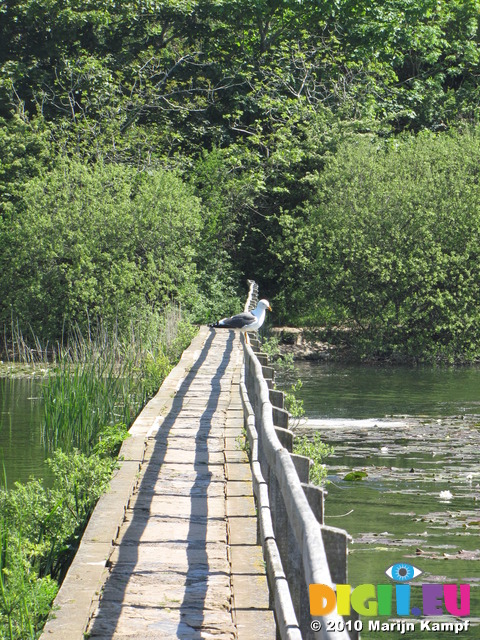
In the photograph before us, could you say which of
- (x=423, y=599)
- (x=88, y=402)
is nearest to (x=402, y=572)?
(x=423, y=599)

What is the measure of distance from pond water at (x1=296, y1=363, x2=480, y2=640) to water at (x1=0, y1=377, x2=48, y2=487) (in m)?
3.87

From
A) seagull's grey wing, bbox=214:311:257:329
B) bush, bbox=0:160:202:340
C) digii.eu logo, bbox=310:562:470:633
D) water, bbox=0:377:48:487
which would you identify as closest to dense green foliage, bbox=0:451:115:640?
water, bbox=0:377:48:487

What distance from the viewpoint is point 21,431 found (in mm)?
18531

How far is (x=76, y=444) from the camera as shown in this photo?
14742 millimetres

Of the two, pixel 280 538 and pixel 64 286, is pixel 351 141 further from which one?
pixel 280 538

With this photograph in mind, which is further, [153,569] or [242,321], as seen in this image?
[242,321]

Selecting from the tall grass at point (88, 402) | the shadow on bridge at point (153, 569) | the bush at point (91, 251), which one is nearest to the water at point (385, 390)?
the tall grass at point (88, 402)

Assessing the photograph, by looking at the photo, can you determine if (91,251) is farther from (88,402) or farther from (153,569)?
(153,569)

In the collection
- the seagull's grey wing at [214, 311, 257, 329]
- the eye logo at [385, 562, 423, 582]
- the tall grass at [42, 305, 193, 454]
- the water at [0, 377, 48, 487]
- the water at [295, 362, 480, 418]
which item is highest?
the seagull's grey wing at [214, 311, 257, 329]

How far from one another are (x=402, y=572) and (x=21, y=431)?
33.3 feet

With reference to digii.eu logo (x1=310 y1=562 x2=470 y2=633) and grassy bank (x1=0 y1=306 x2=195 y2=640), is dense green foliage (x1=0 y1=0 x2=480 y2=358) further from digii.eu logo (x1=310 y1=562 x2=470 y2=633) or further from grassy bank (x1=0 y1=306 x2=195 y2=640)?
digii.eu logo (x1=310 y1=562 x2=470 y2=633)

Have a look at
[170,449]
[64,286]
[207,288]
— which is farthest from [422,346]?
[170,449]

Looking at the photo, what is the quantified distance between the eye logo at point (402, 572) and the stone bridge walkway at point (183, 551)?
5.38 ft

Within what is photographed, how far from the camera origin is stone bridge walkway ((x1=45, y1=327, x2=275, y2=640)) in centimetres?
595
